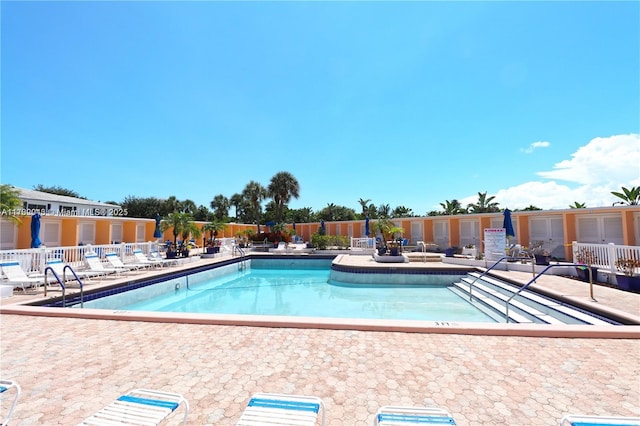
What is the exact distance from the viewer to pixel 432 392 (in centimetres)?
265

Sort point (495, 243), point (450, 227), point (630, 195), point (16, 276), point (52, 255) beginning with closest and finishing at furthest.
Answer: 1. point (16, 276)
2. point (52, 255)
3. point (495, 243)
4. point (450, 227)
5. point (630, 195)

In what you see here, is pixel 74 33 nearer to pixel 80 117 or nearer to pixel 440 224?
pixel 80 117

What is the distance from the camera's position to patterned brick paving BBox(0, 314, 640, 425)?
95.2 inches

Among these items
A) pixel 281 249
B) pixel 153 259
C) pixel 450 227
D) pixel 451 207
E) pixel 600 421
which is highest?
pixel 451 207

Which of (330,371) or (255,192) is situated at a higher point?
(255,192)

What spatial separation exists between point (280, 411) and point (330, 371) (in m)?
1.53

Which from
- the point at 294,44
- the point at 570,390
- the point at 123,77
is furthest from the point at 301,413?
the point at 123,77

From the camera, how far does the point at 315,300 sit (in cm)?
928

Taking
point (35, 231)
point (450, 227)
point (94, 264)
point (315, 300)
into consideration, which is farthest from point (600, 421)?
point (450, 227)

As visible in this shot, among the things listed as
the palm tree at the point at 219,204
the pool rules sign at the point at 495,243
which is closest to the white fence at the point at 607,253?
the pool rules sign at the point at 495,243

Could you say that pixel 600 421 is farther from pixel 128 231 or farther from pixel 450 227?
pixel 128 231

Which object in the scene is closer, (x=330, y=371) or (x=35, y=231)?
(x=330, y=371)

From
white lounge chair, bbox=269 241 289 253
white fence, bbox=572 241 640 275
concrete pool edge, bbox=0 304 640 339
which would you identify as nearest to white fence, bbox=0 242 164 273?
concrete pool edge, bbox=0 304 640 339

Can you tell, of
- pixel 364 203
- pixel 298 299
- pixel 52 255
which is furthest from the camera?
pixel 364 203
